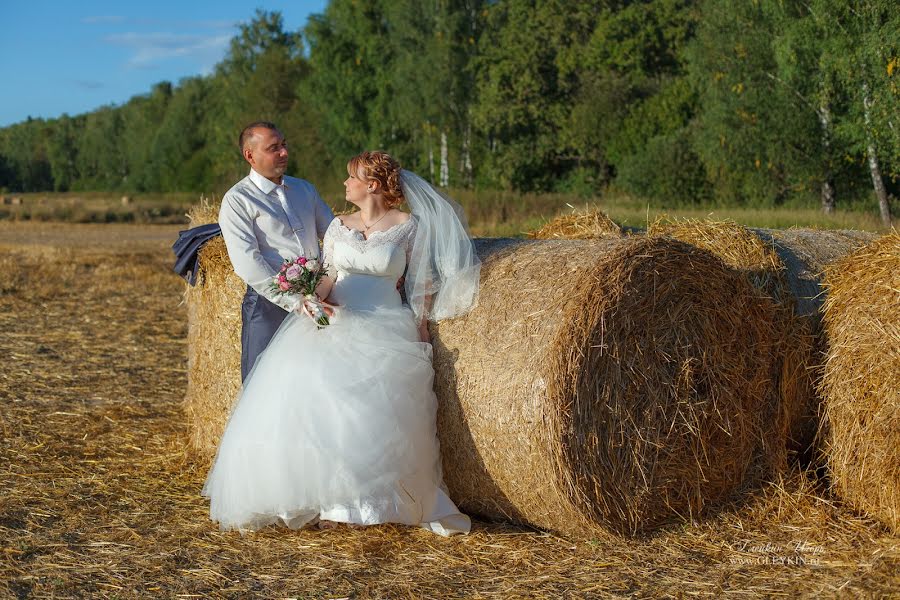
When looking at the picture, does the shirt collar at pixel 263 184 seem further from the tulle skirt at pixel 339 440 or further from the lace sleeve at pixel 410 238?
the tulle skirt at pixel 339 440

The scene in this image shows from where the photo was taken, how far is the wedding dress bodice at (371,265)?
5188mm

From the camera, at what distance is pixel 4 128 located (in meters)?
124

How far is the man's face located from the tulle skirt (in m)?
1.13

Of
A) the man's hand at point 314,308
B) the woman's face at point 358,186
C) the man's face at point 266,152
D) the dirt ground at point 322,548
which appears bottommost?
the dirt ground at point 322,548

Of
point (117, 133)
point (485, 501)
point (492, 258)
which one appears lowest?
point (485, 501)

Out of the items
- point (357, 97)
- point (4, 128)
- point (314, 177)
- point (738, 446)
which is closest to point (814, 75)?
point (738, 446)

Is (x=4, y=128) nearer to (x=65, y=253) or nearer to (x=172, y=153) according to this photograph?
(x=172, y=153)

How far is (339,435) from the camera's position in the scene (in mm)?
4719

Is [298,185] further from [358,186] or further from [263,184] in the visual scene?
[358,186]

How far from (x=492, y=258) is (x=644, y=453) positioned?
4.38ft

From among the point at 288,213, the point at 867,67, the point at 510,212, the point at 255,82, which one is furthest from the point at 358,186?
the point at 255,82

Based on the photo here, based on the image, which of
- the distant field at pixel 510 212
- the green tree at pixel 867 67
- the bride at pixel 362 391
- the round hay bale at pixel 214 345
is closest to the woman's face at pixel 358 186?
the bride at pixel 362 391

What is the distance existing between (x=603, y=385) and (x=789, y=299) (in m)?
1.45

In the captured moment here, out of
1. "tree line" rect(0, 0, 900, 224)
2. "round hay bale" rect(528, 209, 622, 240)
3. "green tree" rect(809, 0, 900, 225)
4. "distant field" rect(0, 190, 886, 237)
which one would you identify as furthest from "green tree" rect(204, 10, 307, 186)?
"round hay bale" rect(528, 209, 622, 240)
